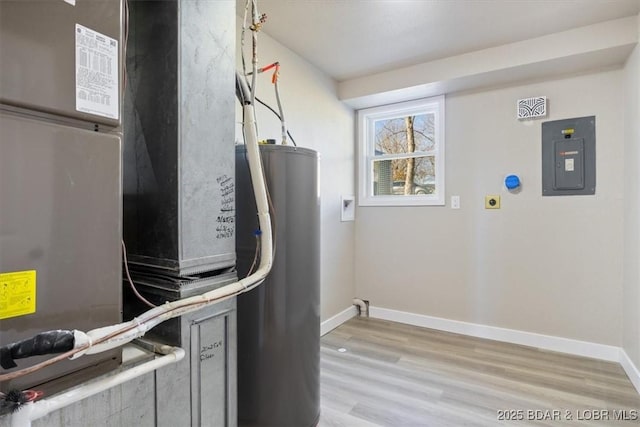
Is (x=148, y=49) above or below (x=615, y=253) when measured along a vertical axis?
above

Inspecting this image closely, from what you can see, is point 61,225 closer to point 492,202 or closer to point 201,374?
point 201,374

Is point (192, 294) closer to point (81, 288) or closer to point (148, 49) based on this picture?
point (81, 288)

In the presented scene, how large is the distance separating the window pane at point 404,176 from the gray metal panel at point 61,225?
2.86 meters

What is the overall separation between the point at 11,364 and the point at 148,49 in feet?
3.29

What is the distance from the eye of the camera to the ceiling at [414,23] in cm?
202

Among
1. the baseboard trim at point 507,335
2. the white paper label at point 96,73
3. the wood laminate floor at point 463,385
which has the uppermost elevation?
the white paper label at point 96,73

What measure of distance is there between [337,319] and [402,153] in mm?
1792

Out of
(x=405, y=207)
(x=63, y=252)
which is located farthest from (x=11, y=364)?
(x=405, y=207)

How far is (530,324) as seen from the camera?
2744mm

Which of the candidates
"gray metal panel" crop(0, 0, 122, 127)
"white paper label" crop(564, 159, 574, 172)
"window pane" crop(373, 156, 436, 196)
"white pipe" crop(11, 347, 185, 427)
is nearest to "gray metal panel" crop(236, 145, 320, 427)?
"white pipe" crop(11, 347, 185, 427)

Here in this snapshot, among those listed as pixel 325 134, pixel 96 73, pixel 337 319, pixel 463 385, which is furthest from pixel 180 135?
pixel 337 319

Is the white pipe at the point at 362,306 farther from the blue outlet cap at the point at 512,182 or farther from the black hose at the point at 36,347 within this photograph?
the black hose at the point at 36,347

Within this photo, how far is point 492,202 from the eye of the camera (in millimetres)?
2877

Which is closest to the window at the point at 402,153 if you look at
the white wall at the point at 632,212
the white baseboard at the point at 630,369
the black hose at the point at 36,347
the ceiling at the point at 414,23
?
the ceiling at the point at 414,23
